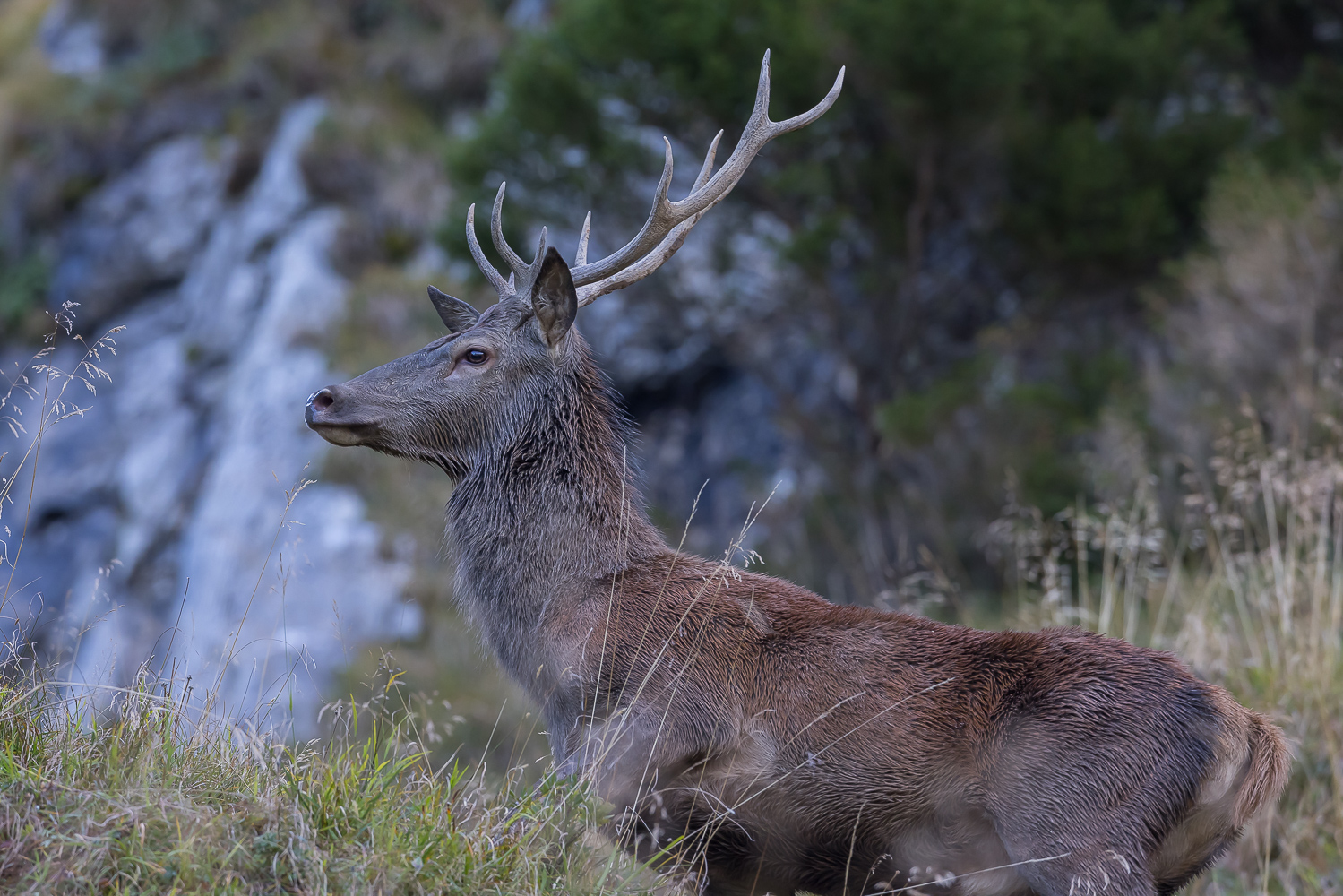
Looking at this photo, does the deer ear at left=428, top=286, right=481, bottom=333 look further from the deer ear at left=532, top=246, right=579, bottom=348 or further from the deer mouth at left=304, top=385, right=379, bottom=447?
the deer mouth at left=304, top=385, right=379, bottom=447

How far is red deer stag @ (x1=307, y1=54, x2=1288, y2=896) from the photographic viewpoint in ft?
9.70

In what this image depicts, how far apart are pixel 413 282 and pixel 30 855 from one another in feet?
38.2

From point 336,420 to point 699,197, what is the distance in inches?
57.4

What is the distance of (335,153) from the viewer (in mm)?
15094

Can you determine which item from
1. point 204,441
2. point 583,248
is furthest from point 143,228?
point 583,248

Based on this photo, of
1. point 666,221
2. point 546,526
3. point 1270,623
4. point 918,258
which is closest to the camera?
point 546,526

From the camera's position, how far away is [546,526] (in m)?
3.73

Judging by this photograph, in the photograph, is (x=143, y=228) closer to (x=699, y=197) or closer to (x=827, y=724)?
(x=699, y=197)

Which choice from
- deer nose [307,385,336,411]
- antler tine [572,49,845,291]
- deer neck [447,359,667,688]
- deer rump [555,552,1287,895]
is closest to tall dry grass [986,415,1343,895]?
deer rump [555,552,1287,895]

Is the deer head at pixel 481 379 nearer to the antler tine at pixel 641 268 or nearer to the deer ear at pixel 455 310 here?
the antler tine at pixel 641 268

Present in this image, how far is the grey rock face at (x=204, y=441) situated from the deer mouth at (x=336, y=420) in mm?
6896

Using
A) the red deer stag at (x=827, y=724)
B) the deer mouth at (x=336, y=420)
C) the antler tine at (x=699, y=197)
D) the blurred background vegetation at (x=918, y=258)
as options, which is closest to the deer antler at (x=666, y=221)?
the antler tine at (x=699, y=197)

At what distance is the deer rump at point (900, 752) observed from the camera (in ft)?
9.67

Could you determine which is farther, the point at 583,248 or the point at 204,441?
the point at 204,441
